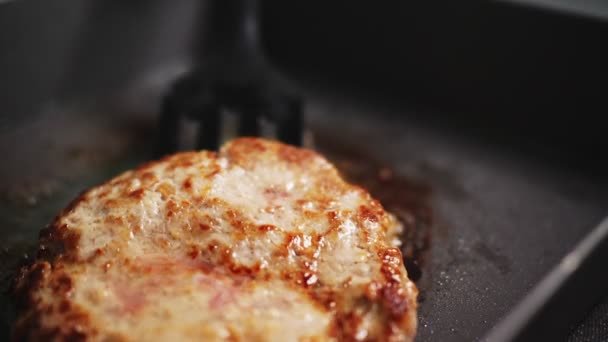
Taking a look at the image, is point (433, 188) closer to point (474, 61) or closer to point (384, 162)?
point (384, 162)

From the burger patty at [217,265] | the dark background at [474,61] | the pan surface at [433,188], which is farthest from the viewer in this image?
the dark background at [474,61]

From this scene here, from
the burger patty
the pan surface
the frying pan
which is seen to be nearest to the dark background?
the frying pan

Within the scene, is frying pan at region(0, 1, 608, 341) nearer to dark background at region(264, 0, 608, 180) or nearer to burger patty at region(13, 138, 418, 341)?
dark background at region(264, 0, 608, 180)

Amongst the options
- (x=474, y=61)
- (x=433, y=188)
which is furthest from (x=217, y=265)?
(x=474, y=61)

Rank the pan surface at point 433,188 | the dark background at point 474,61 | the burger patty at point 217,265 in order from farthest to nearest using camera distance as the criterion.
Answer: the dark background at point 474,61 < the pan surface at point 433,188 < the burger patty at point 217,265

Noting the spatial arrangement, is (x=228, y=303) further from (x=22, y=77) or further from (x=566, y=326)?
(x=22, y=77)

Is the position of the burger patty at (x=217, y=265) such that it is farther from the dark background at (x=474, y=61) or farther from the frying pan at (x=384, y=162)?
the dark background at (x=474, y=61)

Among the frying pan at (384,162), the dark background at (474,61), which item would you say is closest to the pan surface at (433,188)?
the frying pan at (384,162)

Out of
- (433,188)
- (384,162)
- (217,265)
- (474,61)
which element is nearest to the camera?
(217,265)
